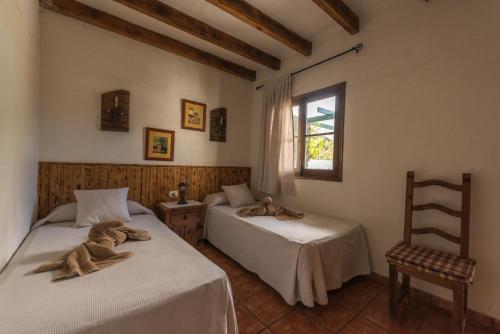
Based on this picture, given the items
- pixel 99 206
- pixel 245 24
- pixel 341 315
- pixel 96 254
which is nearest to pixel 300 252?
pixel 341 315

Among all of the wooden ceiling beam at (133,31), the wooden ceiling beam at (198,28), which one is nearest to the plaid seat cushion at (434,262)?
the wooden ceiling beam at (198,28)

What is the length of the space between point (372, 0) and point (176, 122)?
2553mm

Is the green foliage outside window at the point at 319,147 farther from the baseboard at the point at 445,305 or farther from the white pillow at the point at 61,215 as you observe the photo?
the white pillow at the point at 61,215

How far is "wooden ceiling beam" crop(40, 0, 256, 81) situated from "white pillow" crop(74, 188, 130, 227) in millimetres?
1783

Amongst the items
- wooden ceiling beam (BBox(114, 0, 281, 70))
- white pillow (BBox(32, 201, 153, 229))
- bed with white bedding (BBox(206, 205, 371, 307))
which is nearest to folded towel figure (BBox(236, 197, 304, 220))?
bed with white bedding (BBox(206, 205, 371, 307))

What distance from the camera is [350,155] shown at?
2.35 m

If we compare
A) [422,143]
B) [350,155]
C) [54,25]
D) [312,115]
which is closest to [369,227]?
[350,155]

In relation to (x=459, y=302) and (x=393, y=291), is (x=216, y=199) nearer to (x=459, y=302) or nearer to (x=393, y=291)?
(x=393, y=291)

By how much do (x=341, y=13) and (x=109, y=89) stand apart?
2572 mm

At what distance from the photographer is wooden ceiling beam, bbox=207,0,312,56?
1.99 meters

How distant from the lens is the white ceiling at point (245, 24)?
2125 millimetres

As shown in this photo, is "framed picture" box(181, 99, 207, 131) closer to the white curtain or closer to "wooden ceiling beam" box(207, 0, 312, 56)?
the white curtain

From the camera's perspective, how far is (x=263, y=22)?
2.25 metres

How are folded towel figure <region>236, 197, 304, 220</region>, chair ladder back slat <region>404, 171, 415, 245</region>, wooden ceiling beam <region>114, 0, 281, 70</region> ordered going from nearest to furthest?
1. chair ladder back slat <region>404, 171, 415, 245</region>
2. wooden ceiling beam <region>114, 0, 281, 70</region>
3. folded towel figure <region>236, 197, 304, 220</region>
